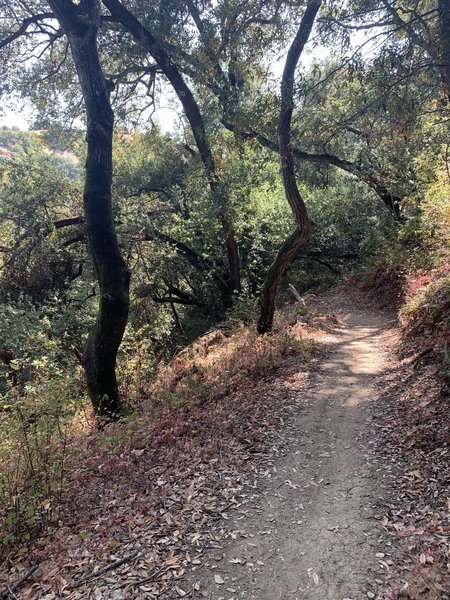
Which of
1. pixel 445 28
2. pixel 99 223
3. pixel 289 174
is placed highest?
pixel 445 28

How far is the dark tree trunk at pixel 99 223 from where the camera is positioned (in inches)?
291

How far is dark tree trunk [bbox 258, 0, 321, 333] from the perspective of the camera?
8.23 m

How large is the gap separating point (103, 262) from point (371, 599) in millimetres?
6224

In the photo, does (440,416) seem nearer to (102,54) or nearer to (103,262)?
(103,262)

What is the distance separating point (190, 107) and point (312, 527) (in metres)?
11.9

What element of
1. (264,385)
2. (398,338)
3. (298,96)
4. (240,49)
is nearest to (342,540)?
(264,385)

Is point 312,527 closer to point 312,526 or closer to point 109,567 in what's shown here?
point 312,526

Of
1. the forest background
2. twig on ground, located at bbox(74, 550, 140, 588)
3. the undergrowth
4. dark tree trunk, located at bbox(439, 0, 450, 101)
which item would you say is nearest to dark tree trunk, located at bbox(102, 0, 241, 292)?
the forest background

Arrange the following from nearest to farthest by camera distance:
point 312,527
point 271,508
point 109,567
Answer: point 109,567, point 312,527, point 271,508

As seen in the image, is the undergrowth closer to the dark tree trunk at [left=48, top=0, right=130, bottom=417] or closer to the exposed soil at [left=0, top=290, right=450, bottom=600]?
the exposed soil at [left=0, top=290, right=450, bottom=600]

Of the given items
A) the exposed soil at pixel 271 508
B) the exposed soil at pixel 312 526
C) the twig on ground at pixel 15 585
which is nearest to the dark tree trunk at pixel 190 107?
the exposed soil at pixel 271 508

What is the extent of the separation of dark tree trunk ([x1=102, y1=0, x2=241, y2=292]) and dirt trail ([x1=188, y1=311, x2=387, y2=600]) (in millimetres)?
→ 8185

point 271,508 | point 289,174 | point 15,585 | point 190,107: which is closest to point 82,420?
point 15,585

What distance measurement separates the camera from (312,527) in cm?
381
